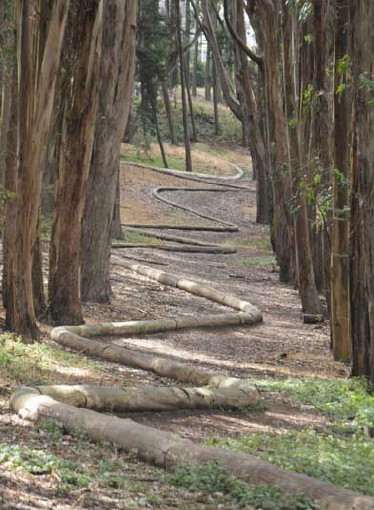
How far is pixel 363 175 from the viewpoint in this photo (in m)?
9.89

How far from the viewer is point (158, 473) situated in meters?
6.04

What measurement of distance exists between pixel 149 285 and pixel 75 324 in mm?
5077

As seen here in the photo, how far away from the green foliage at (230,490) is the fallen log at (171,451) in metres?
0.05

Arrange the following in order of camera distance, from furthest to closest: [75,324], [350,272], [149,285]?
[149,285] → [75,324] → [350,272]

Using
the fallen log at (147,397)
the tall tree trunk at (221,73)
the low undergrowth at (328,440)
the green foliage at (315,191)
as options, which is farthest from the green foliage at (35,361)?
the tall tree trunk at (221,73)

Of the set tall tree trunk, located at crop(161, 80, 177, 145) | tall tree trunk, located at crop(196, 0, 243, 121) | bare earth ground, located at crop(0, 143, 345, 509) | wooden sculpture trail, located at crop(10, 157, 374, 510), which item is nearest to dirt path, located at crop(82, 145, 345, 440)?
bare earth ground, located at crop(0, 143, 345, 509)

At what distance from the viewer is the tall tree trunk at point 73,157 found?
446 inches

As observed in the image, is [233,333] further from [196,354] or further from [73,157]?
[73,157]

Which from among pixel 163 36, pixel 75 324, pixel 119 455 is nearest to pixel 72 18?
pixel 75 324

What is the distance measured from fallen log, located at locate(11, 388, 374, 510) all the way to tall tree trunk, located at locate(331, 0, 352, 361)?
16.3 ft

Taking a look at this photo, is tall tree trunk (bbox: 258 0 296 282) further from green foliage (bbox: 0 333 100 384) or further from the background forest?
green foliage (bbox: 0 333 100 384)

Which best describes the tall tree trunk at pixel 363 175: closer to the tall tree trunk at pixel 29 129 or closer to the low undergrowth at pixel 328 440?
the low undergrowth at pixel 328 440

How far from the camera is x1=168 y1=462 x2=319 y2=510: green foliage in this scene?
5.38 meters

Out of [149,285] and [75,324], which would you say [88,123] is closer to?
[75,324]
